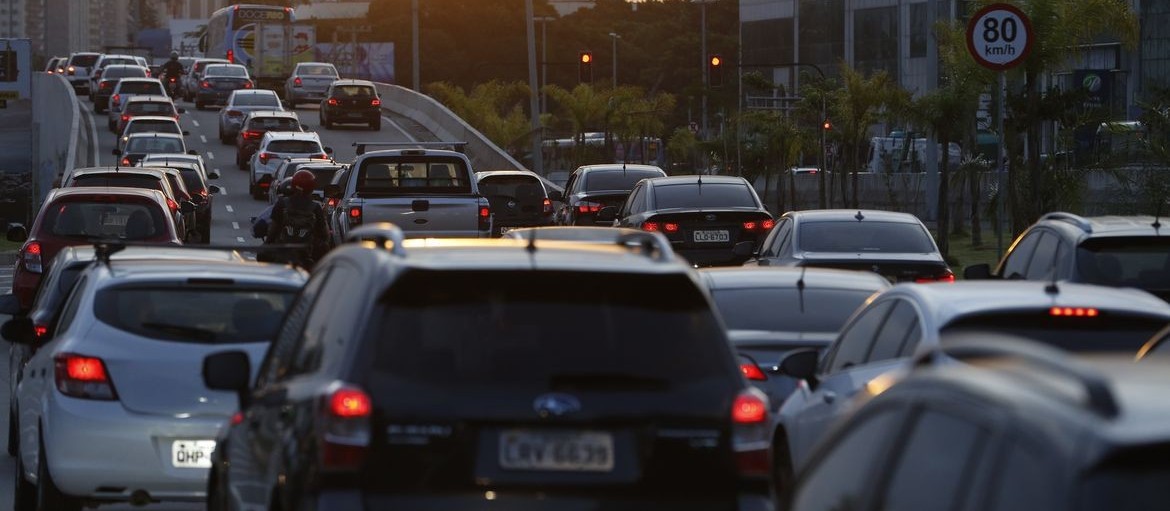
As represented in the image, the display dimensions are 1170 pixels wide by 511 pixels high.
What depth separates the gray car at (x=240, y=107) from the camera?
2542 inches

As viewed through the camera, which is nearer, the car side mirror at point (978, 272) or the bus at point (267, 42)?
the car side mirror at point (978, 272)

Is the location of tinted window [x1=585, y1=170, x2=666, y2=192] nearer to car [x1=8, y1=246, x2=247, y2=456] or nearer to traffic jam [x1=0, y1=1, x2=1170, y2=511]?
traffic jam [x1=0, y1=1, x2=1170, y2=511]

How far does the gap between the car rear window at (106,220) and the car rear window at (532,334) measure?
1355 cm

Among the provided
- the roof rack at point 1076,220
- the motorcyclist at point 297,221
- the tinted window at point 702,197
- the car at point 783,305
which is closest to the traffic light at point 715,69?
the tinted window at point 702,197

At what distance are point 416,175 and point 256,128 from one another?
3188 centimetres

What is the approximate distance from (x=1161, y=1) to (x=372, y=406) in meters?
77.6

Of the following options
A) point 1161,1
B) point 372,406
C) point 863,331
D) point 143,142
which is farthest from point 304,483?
point 1161,1

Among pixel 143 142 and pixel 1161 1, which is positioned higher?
pixel 1161 1

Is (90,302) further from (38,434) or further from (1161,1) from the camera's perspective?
(1161,1)

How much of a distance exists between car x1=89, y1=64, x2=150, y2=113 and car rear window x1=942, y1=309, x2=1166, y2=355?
2728 inches

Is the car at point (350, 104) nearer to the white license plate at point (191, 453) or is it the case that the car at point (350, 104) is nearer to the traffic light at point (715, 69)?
the traffic light at point (715, 69)

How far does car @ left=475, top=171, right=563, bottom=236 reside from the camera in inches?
1426

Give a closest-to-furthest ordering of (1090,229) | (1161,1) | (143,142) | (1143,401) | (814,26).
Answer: (1143,401) → (1090,229) → (143,142) → (1161,1) → (814,26)

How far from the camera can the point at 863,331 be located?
9688mm
